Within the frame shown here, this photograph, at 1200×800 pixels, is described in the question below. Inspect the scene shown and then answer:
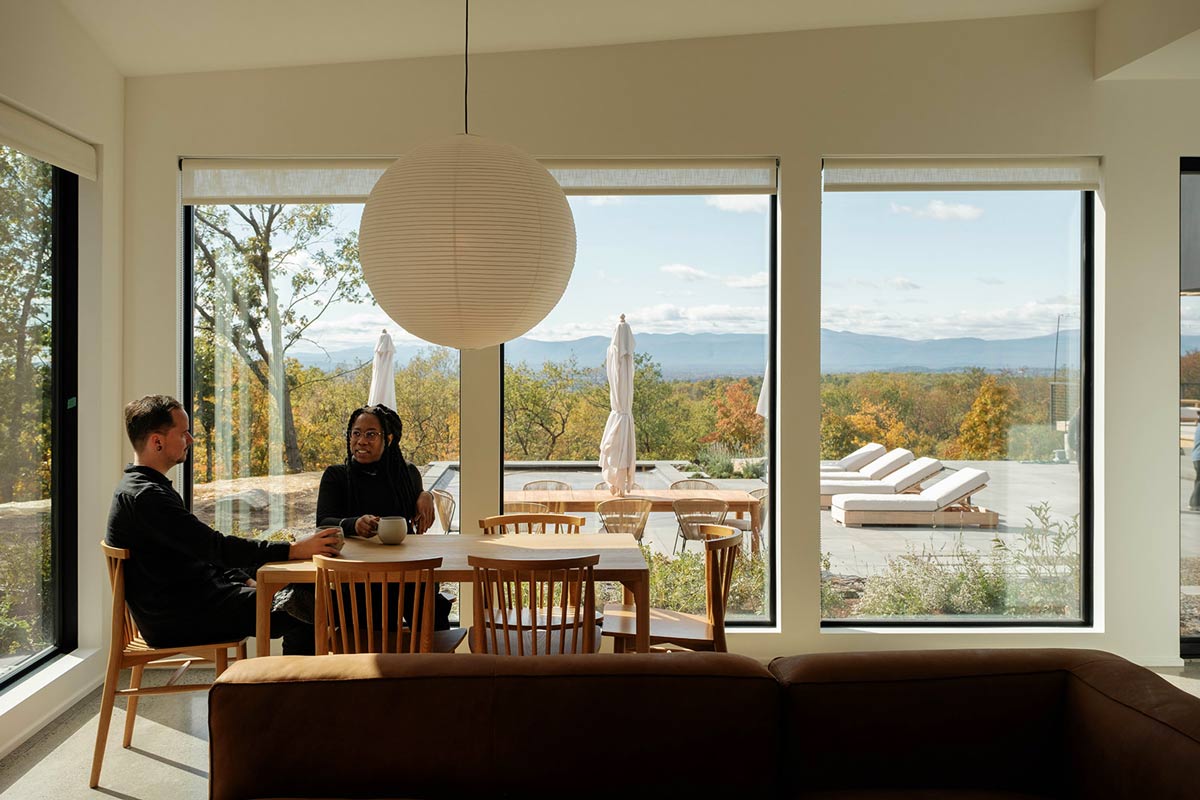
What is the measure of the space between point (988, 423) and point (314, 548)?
11.8ft

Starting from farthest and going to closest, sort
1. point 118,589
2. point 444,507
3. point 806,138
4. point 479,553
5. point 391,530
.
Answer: point 444,507
point 806,138
point 391,530
point 479,553
point 118,589

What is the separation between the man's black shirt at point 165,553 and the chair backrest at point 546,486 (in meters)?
1.77

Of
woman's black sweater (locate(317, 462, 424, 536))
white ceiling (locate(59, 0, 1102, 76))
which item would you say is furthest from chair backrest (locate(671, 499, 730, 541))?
white ceiling (locate(59, 0, 1102, 76))

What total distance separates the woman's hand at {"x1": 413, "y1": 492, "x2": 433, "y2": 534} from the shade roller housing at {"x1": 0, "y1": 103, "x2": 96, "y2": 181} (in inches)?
84.7

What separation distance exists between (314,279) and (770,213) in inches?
96.1

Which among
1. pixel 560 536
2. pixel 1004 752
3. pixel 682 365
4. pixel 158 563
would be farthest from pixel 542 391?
pixel 1004 752

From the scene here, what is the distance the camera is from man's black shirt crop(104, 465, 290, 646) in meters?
3.42

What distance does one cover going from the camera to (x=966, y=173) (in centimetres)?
502

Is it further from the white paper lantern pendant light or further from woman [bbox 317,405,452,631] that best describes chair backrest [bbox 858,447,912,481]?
the white paper lantern pendant light

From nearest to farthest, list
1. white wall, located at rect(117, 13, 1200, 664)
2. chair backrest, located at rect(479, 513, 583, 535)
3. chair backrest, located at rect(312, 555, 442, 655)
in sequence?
chair backrest, located at rect(312, 555, 442, 655)
chair backrest, located at rect(479, 513, 583, 535)
white wall, located at rect(117, 13, 1200, 664)

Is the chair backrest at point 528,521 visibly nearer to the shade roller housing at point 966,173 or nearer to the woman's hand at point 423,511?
the woman's hand at point 423,511

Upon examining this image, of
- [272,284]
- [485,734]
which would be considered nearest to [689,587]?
[272,284]

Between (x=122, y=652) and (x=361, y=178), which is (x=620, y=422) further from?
(x=122, y=652)

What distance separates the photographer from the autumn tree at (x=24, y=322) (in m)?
4.03
